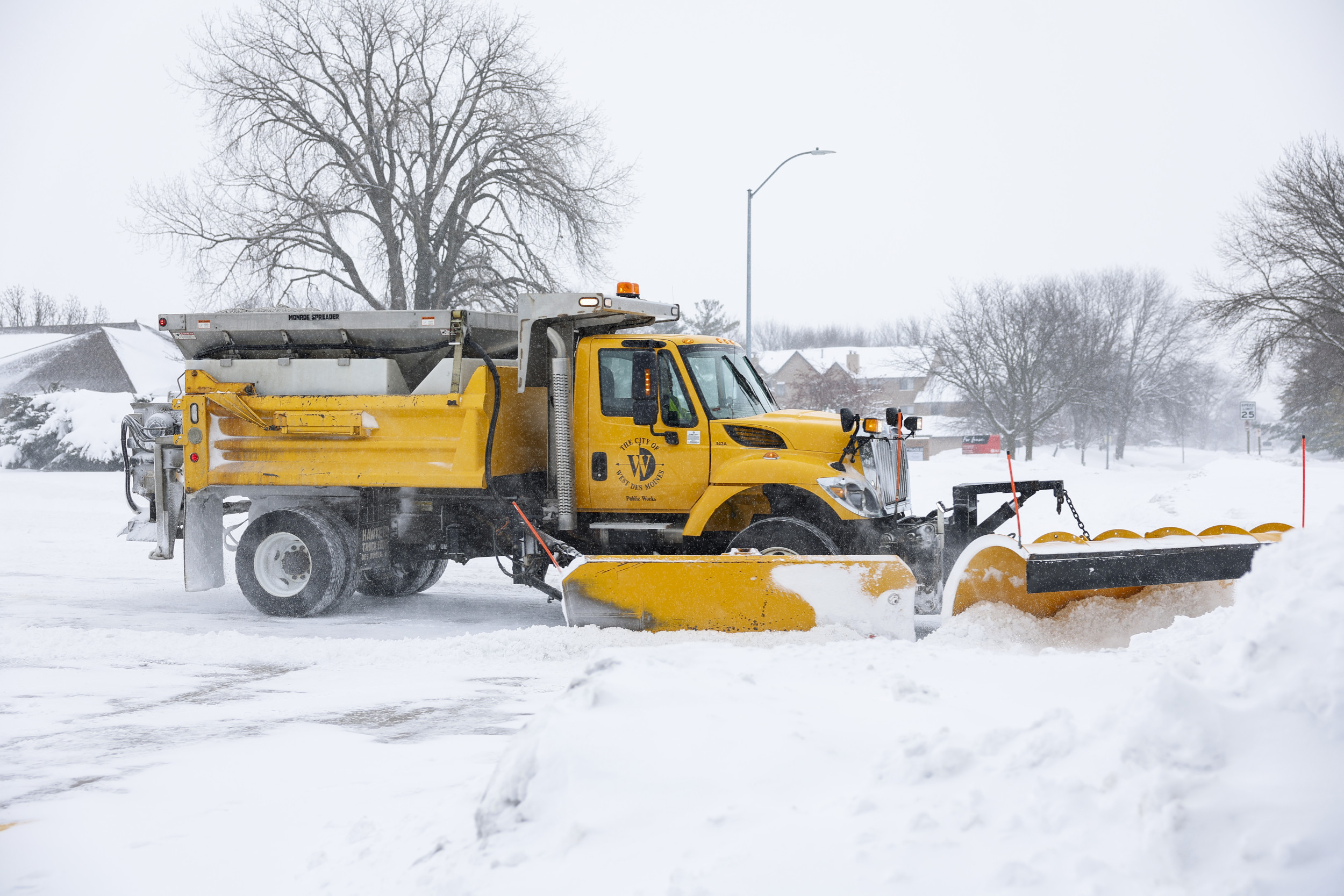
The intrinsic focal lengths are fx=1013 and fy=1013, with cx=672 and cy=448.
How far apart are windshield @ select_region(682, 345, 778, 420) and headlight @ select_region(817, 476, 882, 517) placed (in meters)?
1.01

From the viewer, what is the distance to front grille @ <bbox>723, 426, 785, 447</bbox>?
805 cm

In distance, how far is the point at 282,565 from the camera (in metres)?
9.18

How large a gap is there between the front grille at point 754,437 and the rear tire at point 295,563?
11.7ft

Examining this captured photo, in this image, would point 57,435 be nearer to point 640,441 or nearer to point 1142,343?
point 640,441

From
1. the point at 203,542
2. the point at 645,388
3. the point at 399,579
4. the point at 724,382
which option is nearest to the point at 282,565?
the point at 203,542

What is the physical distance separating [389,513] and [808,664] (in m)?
5.05

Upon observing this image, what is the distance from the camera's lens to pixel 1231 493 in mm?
16719

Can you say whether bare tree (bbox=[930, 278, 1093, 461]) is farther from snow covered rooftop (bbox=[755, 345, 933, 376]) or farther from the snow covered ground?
the snow covered ground

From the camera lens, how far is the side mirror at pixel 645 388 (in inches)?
319

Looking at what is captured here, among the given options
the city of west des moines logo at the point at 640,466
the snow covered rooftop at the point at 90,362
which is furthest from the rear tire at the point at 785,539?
the snow covered rooftop at the point at 90,362

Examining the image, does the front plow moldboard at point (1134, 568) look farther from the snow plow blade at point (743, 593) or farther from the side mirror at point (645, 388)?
the side mirror at point (645, 388)

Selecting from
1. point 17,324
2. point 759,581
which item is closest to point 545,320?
point 759,581

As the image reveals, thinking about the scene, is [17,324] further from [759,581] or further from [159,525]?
[759,581]

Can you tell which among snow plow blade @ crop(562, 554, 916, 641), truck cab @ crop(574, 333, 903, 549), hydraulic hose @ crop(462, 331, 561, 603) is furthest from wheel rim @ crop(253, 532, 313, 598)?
snow plow blade @ crop(562, 554, 916, 641)
